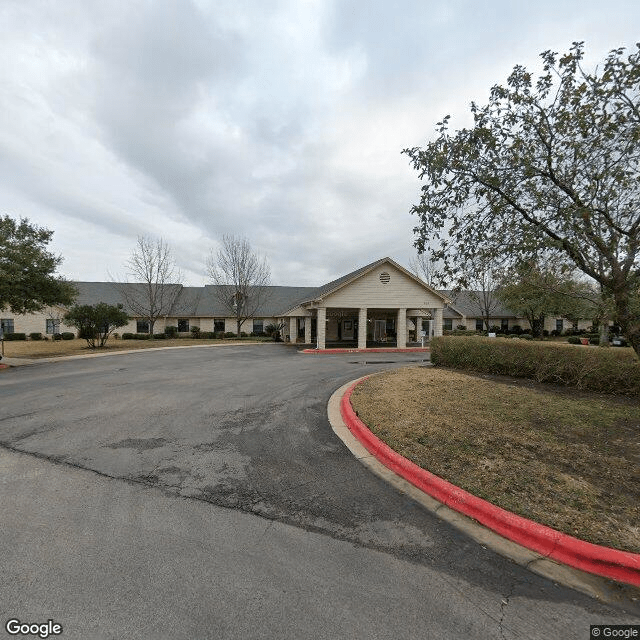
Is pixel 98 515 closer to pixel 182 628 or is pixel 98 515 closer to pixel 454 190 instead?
pixel 182 628

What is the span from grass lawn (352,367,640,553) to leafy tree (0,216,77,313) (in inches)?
731

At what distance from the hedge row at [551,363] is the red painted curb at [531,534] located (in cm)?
728

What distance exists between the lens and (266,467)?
4.64 meters

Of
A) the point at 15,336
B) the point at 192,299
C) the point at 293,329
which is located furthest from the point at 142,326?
the point at 293,329

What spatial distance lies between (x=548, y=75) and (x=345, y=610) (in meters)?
7.17

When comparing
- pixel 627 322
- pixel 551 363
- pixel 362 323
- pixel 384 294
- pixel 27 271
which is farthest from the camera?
pixel 384 294

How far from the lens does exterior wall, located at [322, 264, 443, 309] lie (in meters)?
23.5

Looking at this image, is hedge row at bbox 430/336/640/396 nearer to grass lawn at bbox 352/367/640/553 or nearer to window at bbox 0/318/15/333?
grass lawn at bbox 352/367/640/553

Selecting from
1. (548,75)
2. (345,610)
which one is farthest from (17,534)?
(548,75)

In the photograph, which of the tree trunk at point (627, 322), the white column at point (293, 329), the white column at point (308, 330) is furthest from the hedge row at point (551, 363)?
the white column at point (293, 329)

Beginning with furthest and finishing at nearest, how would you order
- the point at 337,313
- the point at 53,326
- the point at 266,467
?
1. the point at 53,326
2. the point at 337,313
3. the point at 266,467

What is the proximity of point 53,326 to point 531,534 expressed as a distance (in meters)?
43.7

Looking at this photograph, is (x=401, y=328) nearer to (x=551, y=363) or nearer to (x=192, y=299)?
(x=551, y=363)

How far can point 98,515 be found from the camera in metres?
3.46
